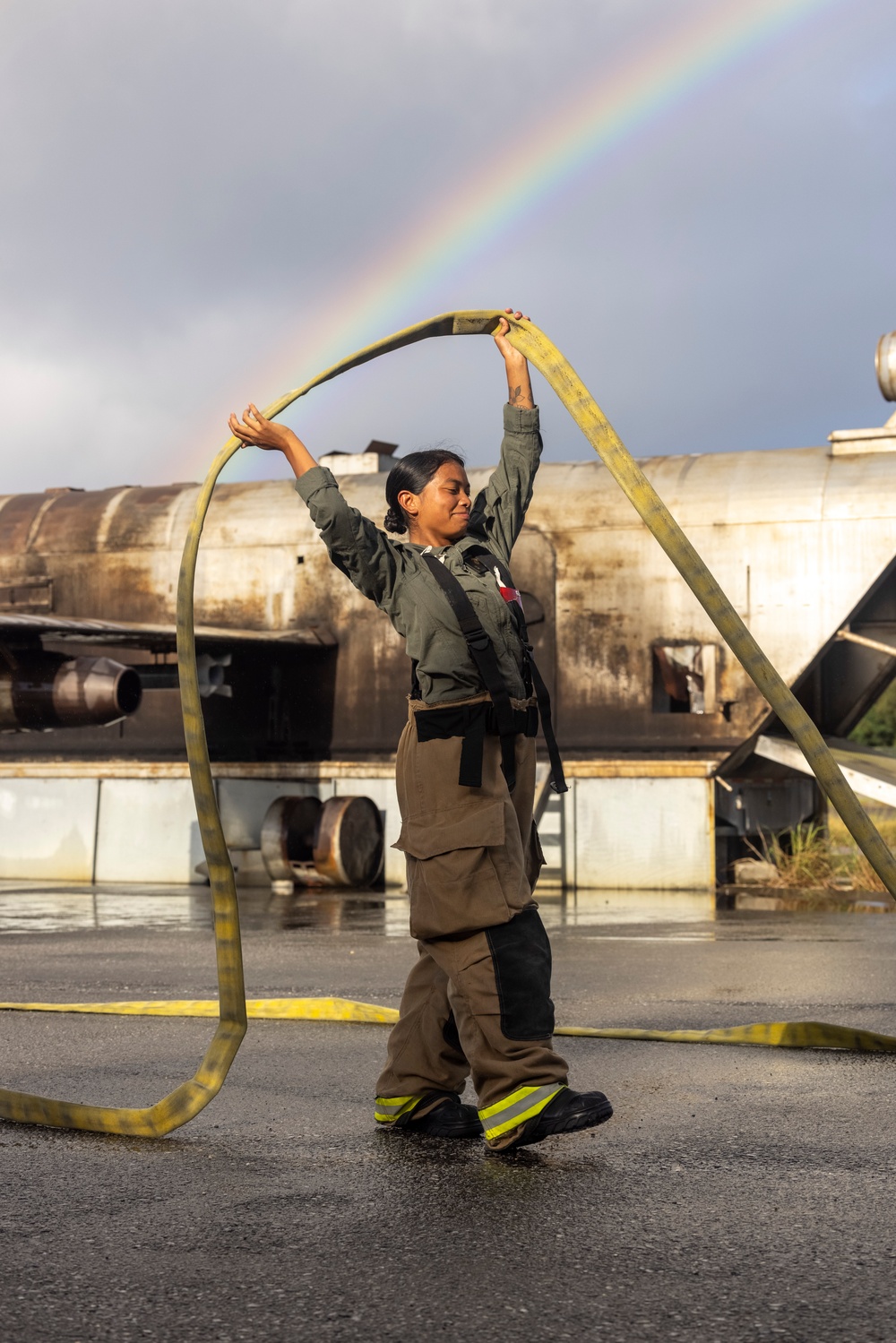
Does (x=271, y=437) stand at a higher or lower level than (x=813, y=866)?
higher

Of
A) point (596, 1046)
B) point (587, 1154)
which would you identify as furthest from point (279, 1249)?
point (596, 1046)

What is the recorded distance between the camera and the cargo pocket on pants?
157 inches

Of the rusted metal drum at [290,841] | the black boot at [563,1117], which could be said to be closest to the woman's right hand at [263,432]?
the black boot at [563,1117]

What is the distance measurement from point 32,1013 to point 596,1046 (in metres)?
2.62

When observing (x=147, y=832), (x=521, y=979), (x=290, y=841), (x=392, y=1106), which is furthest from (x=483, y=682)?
(x=147, y=832)

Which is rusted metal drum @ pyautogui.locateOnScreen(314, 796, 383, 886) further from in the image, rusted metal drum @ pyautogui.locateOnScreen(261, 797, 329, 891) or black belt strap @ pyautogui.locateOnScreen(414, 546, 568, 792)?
black belt strap @ pyautogui.locateOnScreen(414, 546, 568, 792)

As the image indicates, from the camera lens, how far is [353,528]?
419 centimetres

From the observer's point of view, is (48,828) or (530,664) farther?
(48,828)

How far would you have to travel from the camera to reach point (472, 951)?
402 centimetres

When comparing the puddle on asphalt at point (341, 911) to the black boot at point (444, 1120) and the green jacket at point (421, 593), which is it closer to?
the black boot at point (444, 1120)

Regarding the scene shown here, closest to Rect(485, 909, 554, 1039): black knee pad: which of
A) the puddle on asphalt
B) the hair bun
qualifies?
the hair bun

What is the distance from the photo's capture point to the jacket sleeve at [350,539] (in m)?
4.18

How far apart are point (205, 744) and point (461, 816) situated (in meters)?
1.07

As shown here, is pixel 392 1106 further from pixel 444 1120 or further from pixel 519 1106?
pixel 519 1106
